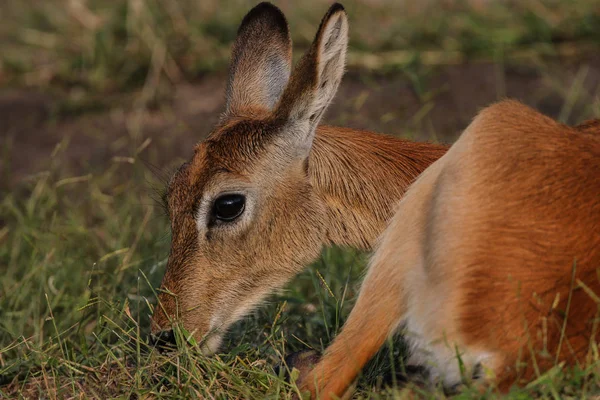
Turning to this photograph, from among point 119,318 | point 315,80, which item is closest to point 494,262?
point 315,80

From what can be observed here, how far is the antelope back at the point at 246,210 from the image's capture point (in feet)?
13.1

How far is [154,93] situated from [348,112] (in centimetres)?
180

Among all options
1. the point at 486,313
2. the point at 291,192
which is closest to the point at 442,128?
the point at 291,192

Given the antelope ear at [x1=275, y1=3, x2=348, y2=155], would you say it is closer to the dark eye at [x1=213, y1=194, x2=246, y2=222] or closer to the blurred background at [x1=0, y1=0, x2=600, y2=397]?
the dark eye at [x1=213, y1=194, x2=246, y2=222]

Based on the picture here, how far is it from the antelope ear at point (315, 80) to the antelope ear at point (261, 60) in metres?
0.58

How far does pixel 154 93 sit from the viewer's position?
7.73 metres

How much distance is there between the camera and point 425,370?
132 inches

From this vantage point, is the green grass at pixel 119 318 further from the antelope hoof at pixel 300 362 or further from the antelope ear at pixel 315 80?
the antelope ear at pixel 315 80

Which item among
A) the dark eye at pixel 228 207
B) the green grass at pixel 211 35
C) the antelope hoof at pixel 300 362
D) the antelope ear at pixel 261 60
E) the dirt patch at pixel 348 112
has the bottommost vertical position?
the antelope hoof at pixel 300 362

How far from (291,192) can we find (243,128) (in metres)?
0.34

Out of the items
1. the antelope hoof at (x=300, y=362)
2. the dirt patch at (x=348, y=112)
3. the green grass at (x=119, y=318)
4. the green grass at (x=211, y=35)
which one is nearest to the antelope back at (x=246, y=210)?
the green grass at (x=119, y=318)

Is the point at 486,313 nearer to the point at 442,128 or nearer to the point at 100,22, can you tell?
the point at 442,128

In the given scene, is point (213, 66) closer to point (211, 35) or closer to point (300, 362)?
point (211, 35)

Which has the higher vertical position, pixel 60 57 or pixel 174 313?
pixel 60 57
